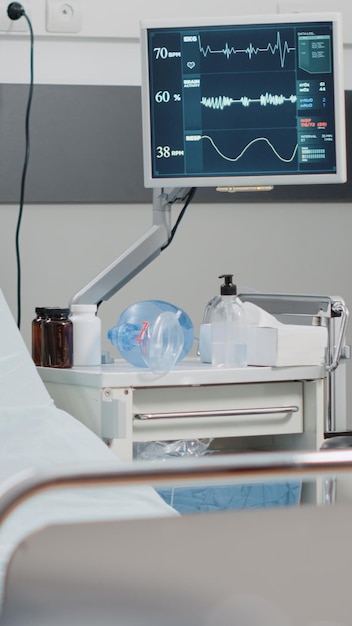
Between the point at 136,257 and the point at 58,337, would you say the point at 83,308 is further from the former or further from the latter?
the point at 136,257

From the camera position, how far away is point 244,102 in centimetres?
237

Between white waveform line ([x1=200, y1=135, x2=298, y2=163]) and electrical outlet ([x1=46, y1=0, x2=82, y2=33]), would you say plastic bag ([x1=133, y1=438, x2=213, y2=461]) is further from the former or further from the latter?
electrical outlet ([x1=46, y1=0, x2=82, y2=33])

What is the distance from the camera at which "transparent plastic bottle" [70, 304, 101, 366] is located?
91.2 inches

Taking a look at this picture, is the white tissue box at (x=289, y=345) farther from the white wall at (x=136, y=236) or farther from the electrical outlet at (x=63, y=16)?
the electrical outlet at (x=63, y=16)

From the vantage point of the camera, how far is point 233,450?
8.11 ft

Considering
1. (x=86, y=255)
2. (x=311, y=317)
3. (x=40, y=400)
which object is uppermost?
(x=86, y=255)

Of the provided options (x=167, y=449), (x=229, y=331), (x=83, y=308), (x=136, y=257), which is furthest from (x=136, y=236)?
(x=167, y=449)

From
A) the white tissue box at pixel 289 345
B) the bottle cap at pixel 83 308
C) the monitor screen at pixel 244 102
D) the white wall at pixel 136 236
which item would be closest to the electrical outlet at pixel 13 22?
the white wall at pixel 136 236

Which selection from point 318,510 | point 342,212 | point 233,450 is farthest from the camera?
point 342,212

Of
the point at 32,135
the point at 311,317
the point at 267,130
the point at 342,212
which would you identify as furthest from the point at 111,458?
the point at 342,212

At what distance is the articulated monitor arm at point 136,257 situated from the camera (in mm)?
2453

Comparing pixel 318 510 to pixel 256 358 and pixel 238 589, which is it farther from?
pixel 256 358

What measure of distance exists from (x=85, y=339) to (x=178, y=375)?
29cm

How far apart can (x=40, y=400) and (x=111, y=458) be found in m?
0.31
